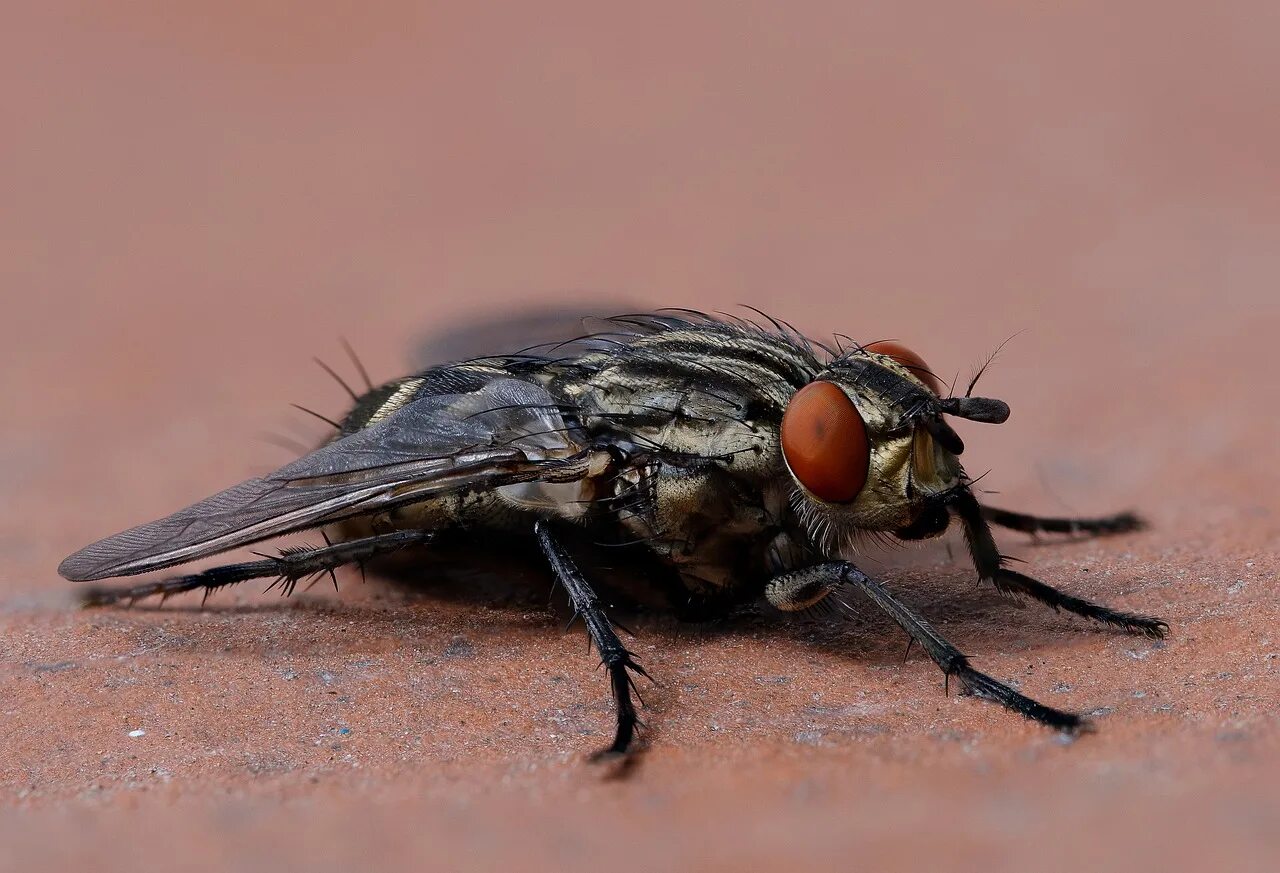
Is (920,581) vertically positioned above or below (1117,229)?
below

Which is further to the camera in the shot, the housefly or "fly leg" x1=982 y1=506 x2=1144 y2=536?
"fly leg" x1=982 y1=506 x2=1144 y2=536

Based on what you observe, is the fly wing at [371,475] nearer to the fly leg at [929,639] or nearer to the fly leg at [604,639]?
the fly leg at [604,639]

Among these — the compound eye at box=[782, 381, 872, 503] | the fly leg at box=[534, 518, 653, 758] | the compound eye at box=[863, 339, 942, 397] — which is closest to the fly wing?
the fly leg at box=[534, 518, 653, 758]

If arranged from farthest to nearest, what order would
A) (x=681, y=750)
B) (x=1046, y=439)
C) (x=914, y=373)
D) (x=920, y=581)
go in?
(x=1046, y=439), (x=920, y=581), (x=914, y=373), (x=681, y=750)

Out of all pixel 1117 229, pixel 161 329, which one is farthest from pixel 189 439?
pixel 1117 229

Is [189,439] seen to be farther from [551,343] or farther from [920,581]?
[920,581]

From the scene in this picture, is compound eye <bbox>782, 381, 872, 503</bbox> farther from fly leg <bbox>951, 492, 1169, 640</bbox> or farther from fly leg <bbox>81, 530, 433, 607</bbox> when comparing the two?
fly leg <bbox>81, 530, 433, 607</bbox>
